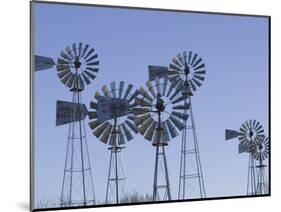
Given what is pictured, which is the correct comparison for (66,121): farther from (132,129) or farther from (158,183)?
(158,183)

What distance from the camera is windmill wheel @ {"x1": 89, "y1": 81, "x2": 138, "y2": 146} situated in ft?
15.3

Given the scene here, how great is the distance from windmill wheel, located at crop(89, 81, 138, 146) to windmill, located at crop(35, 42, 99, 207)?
11 cm

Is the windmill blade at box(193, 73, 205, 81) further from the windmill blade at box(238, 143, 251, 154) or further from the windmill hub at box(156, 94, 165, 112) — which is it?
the windmill blade at box(238, 143, 251, 154)

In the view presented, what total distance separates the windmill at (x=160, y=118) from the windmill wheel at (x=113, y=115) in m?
0.07

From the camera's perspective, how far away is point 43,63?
4520 mm

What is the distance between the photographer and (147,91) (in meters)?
4.79

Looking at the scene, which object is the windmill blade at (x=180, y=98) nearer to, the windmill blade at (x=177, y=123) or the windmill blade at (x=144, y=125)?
the windmill blade at (x=177, y=123)

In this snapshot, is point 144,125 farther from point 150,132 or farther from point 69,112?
point 69,112

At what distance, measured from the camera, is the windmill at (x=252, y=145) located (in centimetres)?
507
